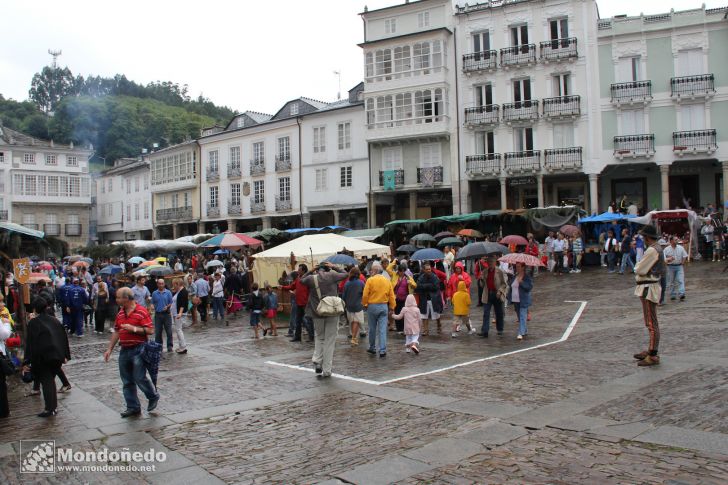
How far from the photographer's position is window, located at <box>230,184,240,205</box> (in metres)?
47.9

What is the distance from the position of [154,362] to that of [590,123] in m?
31.4

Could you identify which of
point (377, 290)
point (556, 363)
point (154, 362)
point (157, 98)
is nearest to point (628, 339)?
point (556, 363)

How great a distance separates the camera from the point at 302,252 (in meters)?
20.8

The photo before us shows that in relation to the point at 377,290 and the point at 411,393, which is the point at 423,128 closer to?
the point at 377,290

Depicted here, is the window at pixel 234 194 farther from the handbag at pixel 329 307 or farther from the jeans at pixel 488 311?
the handbag at pixel 329 307

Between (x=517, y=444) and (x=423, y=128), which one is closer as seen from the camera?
(x=517, y=444)

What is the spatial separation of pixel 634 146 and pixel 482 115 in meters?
8.77

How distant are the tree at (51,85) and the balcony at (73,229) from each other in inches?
2233

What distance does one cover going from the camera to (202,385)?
985 centimetres

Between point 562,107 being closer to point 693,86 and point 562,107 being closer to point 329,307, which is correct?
point 693,86

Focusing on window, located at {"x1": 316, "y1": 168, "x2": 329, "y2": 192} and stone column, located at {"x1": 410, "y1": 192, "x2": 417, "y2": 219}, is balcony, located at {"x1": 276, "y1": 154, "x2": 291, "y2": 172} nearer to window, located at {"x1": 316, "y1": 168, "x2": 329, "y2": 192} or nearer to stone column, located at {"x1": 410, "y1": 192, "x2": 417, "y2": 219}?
Answer: window, located at {"x1": 316, "y1": 168, "x2": 329, "y2": 192}

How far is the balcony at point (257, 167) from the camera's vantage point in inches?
1818

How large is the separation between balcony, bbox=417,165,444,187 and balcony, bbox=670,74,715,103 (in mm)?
13496

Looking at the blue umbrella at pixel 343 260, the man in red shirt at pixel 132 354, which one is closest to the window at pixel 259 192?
the blue umbrella at pixel 343 260
